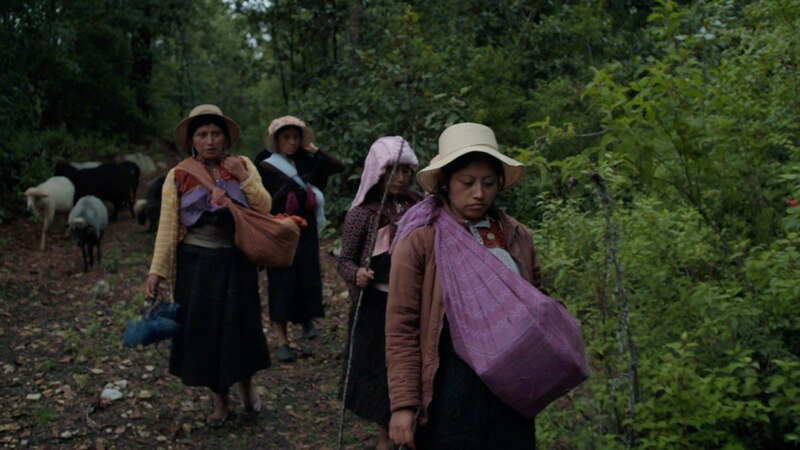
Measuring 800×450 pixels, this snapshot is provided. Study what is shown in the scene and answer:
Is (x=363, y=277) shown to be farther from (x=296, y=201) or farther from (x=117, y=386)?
(x=117, y=386)

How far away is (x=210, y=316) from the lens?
4.87 metres

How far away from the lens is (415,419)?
2.55 metres

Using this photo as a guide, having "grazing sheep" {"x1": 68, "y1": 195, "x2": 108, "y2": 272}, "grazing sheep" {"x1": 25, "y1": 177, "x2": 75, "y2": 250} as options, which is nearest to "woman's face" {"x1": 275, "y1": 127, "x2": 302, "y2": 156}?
"grazing sheep" {"x1": 68, "y1": 195, "x2": 108, "y2": 272}

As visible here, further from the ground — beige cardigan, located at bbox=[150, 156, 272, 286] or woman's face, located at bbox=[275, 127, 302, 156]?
woman's face, located at bbox=[275, 127, 302, 156]

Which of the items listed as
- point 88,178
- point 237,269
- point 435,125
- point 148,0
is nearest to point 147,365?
point 237,269

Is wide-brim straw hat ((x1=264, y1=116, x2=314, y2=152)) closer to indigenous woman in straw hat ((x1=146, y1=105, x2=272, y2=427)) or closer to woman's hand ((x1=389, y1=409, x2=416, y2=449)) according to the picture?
indigenous woman in straw hat ((x1=146, y1=105, x2=272, y2=427))

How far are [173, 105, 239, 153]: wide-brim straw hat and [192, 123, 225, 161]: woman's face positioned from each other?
0.08m

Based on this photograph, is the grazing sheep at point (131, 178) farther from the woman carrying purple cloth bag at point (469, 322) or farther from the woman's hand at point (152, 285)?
the woman carrying purple cloth bag at point (469, 322)

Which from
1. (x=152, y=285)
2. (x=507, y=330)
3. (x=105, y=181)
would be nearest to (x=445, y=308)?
(x=507, y=330)

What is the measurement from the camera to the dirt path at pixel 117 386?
5086mm

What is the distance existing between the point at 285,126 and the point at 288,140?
15 cm

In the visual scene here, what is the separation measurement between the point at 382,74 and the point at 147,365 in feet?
16.7

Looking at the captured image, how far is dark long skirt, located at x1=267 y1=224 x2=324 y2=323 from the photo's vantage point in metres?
6.53

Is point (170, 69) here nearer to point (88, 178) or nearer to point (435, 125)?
point (88, 178)
